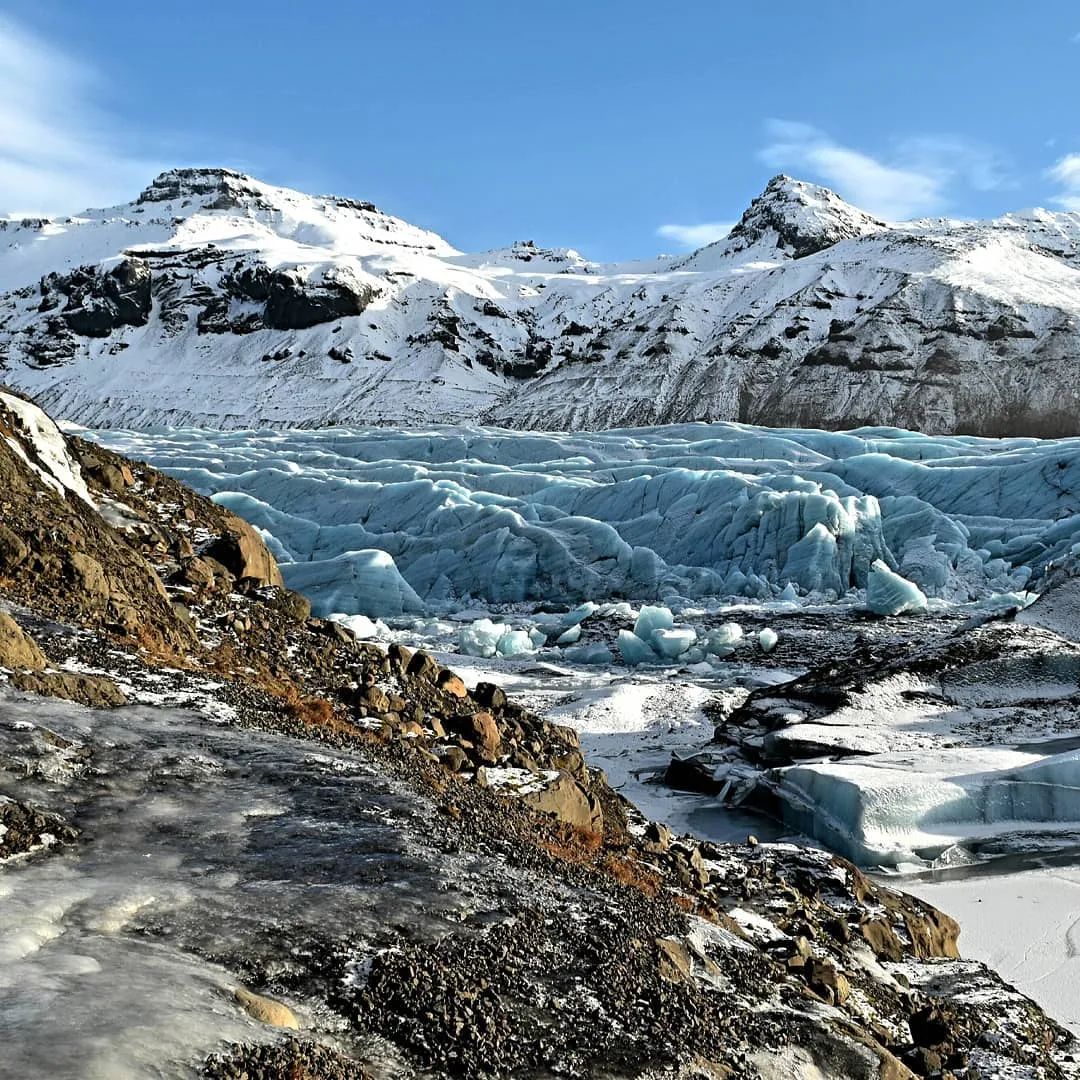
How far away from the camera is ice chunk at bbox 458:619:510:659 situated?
25359 mm

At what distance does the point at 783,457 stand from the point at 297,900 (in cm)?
4244

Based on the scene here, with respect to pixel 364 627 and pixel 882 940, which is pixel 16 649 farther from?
pixel 364 627

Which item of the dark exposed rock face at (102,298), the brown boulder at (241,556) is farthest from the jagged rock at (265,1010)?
the dark exposed rock face at (102,298)

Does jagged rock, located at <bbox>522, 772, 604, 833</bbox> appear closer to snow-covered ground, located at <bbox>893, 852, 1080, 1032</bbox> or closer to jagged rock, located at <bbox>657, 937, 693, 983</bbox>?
jagged rock, located at <bbox>657, 937, 693, 983</bbox>

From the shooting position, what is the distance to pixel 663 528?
35312mm

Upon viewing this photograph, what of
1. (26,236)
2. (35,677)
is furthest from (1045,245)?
(26,236)

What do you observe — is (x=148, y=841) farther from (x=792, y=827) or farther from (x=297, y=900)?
(x=792, y=827)

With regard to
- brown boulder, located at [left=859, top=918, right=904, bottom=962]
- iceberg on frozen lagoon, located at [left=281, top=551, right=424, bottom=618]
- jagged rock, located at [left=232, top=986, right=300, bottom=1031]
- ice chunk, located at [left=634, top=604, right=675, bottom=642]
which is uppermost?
iceberg on frozen lagoon, located at [left=281, top=551, right=424, bottom=618]

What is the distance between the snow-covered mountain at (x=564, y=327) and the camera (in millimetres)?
97250

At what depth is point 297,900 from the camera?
4.95 meters

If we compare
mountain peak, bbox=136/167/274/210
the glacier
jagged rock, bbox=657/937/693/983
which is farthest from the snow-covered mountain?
jagged rock, bbox=657/937/693/983

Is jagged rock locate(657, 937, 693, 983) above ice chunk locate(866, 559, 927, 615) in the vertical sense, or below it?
below

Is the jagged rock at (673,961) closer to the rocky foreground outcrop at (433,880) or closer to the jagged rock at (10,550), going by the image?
the rocky foreground outcrop at (433,880)

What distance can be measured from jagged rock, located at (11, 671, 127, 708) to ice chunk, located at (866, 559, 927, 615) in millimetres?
23695
